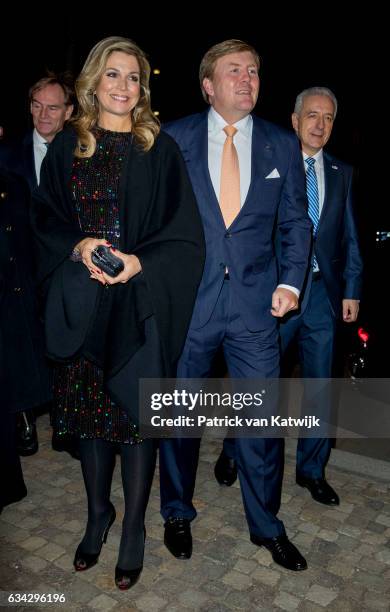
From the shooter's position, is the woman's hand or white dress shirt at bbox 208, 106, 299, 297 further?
white dress shirt at bbox 208, 106, 299, 297

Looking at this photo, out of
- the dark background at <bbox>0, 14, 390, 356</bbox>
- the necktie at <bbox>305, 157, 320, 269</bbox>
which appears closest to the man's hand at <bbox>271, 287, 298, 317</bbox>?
the necktie at <bbox>305, 157, 320, 269</bbox>

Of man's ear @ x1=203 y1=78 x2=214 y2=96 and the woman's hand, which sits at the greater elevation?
man's ear @ x1=203 y1=78 x2=214 y2=96

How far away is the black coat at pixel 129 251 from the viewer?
100 inches

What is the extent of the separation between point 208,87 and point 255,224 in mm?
840

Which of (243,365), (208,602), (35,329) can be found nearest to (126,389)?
(243,365)

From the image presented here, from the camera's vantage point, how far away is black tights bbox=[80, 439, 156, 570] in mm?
2729

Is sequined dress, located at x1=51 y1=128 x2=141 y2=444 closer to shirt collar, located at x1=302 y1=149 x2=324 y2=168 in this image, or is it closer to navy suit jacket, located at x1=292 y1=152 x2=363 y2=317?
navy suit jacket, located at x1=292 y1=152 x2=363 y2=317

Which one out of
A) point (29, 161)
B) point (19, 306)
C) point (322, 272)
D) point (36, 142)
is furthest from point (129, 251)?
point (36, 142)

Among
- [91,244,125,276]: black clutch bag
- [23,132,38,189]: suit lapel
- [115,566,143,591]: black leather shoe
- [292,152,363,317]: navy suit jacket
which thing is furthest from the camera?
[23,132,38,189]: suit lapel

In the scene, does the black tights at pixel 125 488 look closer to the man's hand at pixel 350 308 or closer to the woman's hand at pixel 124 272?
the woman's hand at pixel 124 272

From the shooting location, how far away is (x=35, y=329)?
12.0 feet

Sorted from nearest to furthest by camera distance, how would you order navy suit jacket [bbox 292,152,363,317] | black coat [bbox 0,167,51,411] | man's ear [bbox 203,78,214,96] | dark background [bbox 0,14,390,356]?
man's ear [bbox 203,78,214,96] < black coat [bbox 0,167,51,411] < navy suit jacket [bbox 292,152,363,317] < dark background [bbox 0,14,390,356]

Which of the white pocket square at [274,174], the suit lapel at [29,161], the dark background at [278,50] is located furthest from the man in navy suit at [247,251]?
the dark background at [278,50]

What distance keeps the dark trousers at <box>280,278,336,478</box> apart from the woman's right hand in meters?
1.51
